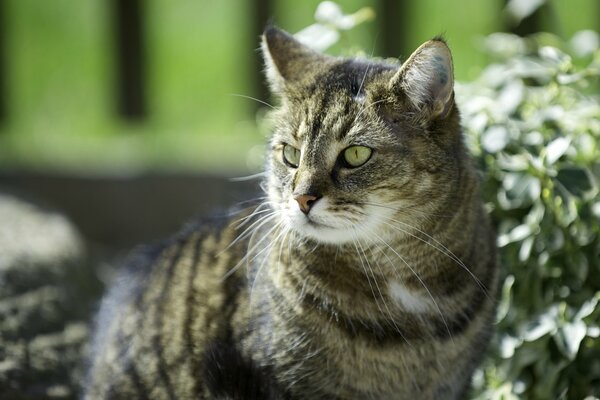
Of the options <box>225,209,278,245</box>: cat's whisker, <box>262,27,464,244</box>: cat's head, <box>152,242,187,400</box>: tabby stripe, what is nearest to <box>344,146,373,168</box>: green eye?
<box>262,27,464,244</box>: cat's head

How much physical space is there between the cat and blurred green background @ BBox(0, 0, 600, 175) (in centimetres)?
235

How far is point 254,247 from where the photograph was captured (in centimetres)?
245

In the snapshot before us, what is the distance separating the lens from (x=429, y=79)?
2.20 meters

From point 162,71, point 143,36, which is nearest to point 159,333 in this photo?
point 143,36

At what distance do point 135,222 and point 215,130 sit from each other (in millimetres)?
871

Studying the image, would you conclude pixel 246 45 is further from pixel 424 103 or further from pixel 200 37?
pixel 424 103

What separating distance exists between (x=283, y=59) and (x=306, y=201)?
1.61ft

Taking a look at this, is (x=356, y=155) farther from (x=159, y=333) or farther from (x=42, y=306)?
(x=42, y=306)

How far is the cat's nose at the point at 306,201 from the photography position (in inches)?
85.5

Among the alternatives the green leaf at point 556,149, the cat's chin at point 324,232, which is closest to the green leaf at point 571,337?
the green leaf at point 556,149

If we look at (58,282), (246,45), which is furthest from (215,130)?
(58,282)

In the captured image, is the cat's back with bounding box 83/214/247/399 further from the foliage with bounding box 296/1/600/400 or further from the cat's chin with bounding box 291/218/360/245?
the foliage with bounding box 296/1/600/400

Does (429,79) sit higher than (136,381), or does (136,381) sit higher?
(429,79)

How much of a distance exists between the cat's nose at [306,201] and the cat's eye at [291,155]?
152mm
